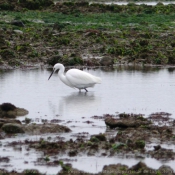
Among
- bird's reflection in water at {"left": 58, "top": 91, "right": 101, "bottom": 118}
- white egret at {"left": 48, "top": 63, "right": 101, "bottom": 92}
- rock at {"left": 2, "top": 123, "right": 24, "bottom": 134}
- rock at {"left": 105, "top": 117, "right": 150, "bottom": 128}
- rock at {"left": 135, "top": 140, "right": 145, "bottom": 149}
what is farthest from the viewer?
white egret at {"left": 48, "top": 63, "right": 101, "bottom": 92}

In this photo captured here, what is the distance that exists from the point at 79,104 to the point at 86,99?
2.74ft

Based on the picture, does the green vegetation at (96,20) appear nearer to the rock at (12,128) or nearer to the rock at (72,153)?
the rock at (12,128)

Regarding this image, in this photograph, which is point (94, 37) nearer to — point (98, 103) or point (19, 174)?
point (98, 103)

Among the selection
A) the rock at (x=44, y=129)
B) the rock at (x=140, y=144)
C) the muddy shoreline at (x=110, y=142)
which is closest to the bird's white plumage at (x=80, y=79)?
the muddy shoreline at (x=110, y=142)

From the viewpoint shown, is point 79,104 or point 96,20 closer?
point 79,104

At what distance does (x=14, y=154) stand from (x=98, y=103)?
17.5 feet

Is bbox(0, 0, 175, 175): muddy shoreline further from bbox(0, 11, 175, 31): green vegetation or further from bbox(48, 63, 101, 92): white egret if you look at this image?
bbox(48, 63, 101, 92): white egret

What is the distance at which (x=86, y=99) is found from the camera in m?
17.0

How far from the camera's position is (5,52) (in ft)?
78.6

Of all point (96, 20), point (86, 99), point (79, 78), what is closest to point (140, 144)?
point (86, 99)

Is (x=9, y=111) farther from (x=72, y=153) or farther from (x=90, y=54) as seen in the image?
(x=90, y=54)

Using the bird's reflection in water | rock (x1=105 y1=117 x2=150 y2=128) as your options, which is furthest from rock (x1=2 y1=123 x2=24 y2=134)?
the bird's reflection in water

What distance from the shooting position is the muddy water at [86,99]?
1107cm

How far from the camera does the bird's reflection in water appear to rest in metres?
15.1
